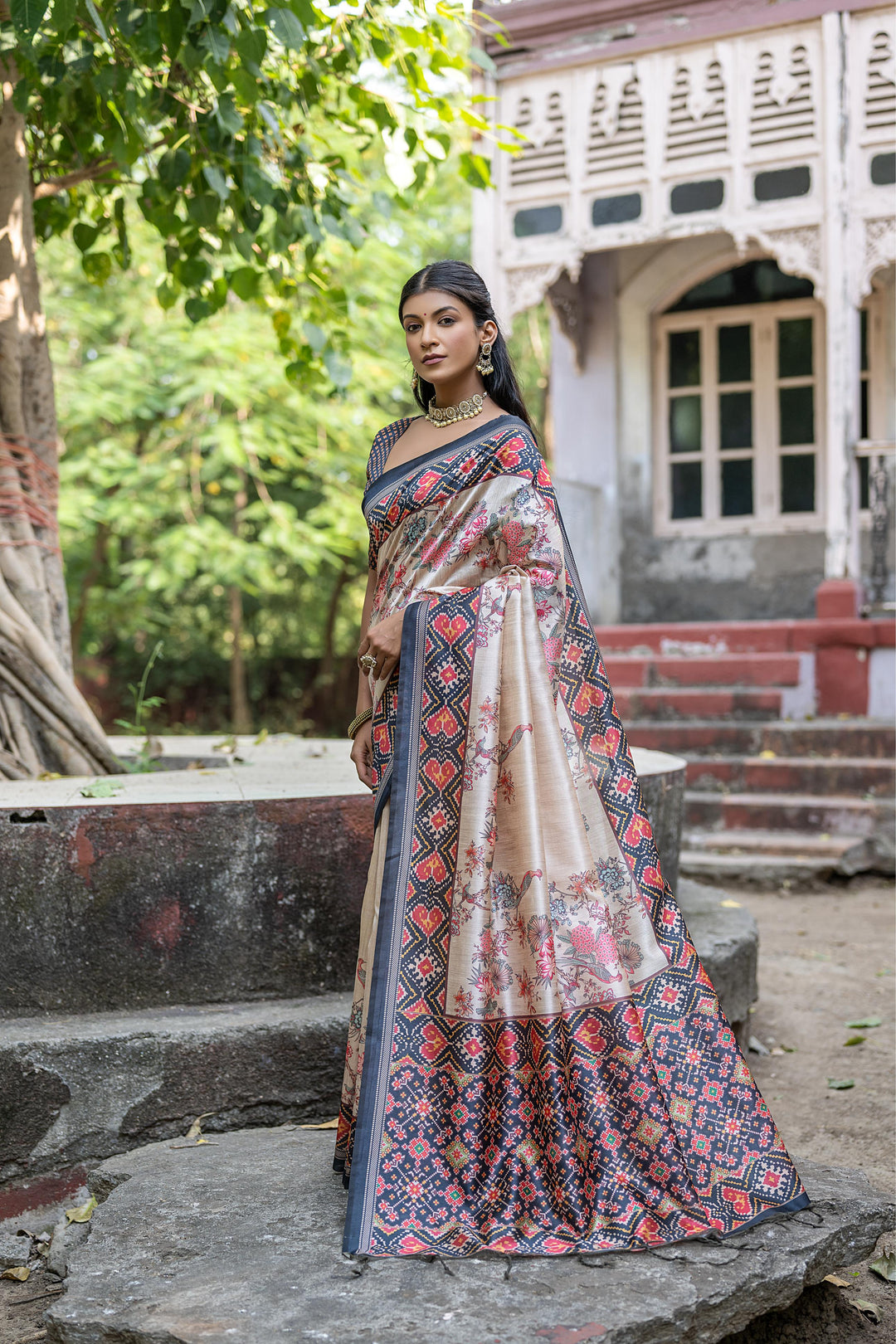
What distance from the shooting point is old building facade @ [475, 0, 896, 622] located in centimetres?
763

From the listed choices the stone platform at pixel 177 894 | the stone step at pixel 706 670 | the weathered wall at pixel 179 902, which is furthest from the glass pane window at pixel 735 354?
the weathered wall at pixel 179 902

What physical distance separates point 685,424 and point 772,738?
3.31 m

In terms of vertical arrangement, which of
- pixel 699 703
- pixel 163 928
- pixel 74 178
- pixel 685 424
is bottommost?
pixel 163 928

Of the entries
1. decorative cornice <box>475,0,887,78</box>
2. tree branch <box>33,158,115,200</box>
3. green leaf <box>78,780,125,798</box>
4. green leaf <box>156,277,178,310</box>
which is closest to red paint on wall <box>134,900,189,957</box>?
green leaf <box>78,780,125,798</box>

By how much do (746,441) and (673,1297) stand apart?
26.4ft

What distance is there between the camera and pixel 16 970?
9.65 ft

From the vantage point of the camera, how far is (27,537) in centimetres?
411

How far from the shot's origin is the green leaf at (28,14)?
268 cm

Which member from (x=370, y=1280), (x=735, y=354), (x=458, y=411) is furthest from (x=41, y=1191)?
(x=735, y=354)

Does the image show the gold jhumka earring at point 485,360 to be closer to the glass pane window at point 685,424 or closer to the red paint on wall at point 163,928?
the red paint on wall at point 163,928

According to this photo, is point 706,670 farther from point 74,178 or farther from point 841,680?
point 74,178

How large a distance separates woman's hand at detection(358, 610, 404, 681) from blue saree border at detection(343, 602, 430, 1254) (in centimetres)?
2

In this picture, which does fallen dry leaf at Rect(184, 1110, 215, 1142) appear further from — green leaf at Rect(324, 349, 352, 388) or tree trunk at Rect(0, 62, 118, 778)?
green leaf at Rect(324, 349, 352, 388)

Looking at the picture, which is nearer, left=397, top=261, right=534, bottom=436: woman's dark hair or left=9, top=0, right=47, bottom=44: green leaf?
left=397, top=261, right=534, bottom=436: woman's dark hair
